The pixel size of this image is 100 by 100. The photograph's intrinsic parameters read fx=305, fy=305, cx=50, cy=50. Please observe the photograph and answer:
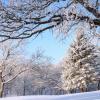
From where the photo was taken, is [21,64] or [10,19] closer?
[10,19]

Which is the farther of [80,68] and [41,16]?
[80,68]

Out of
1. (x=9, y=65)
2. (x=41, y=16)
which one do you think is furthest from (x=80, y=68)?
(x=41, y=16)

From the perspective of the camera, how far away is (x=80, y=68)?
4528 centimetres

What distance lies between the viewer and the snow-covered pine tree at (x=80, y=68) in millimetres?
44500

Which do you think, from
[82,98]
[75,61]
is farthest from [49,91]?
[82,98]

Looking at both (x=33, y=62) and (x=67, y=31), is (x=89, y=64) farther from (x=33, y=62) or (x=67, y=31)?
(x=67, y=31)

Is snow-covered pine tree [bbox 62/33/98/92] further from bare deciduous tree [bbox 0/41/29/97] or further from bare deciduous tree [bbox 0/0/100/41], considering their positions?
bare deciduous tree [bbox 0/0/100/41]

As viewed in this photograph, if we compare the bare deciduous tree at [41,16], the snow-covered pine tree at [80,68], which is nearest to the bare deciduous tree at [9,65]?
the snow-covered pine tree at [80,68]

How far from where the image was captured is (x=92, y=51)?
4591cm

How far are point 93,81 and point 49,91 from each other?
54225 millimetres

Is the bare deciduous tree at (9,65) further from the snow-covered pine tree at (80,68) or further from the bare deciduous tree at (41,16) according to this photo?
the bare deciduous tree at (41,16)

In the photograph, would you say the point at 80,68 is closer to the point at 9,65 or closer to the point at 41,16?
the point at 9,65

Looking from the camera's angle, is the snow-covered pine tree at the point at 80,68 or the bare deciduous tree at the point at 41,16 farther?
the snow-covered pine tree at the point at 80,68

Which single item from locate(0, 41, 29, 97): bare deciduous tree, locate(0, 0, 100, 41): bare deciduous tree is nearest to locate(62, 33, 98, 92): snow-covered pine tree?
locate(0, 41, 29, 97): bare deciduous tree
